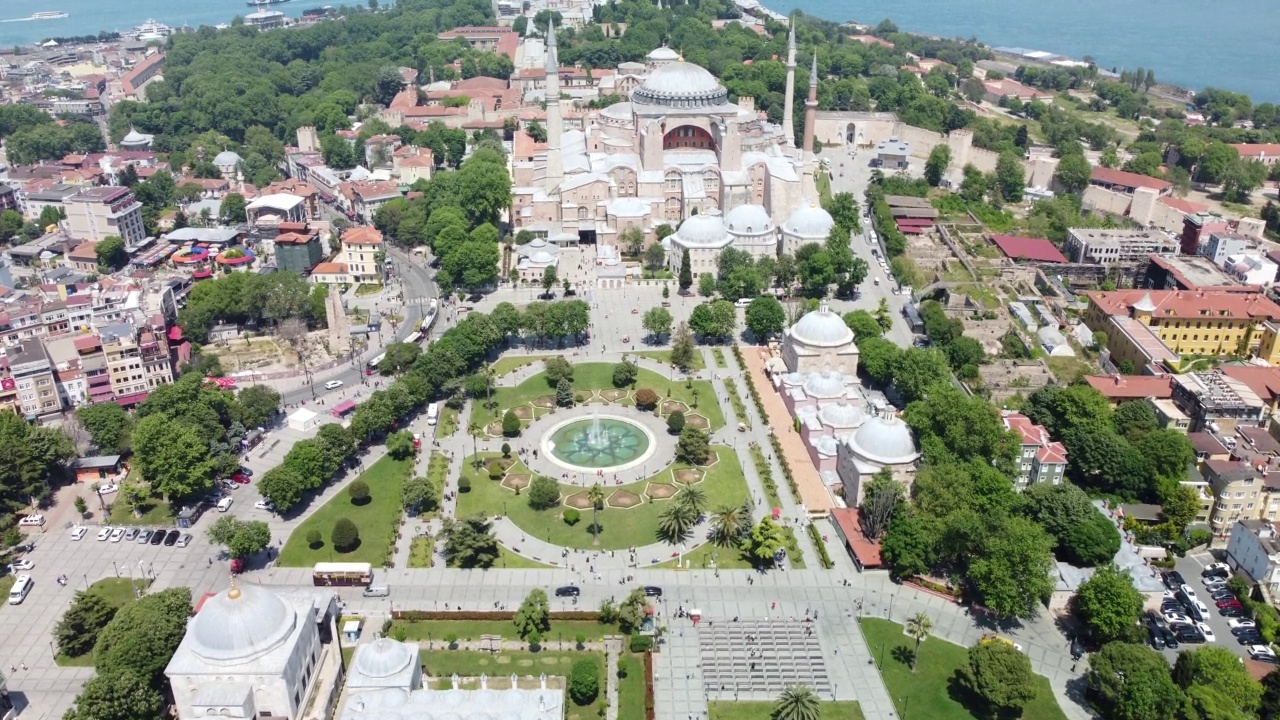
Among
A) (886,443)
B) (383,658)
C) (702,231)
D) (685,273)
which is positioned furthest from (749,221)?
(383,658)

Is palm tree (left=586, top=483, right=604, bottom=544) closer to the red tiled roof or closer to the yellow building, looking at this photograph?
the yellow building

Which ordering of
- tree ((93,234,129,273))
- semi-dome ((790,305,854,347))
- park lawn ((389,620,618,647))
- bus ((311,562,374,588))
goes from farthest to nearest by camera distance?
tree ((93,234,129,273)) → semi-dome ((790,305,854,347)) → bus ((311,562,374,588)) → park lawn ((389,620,618,647))

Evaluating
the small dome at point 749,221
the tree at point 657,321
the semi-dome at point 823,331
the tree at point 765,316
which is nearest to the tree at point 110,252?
the tree at point 657,321

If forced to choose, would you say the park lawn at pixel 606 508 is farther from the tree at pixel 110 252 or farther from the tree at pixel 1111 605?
the tree at pixel 110 252

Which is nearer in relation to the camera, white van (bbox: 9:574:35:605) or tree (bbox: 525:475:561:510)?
white van (bbox: 9:574:35:605)

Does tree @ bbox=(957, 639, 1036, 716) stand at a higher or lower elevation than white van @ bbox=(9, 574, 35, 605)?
higher

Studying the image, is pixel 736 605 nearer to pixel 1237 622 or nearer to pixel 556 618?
pixel 556 618

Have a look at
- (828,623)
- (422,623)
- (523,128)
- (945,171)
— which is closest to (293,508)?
(422,623)

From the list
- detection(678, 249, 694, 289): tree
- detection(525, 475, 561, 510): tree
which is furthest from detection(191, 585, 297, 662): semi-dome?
detection(678, 249, 694, 289): tree
